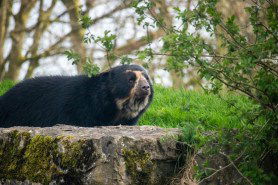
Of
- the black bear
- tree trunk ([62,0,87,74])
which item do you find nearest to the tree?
tree trunk ([62,0,87,74])

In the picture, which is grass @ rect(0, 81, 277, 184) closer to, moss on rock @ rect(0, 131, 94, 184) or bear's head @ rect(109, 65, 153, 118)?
bear's head @ rect(109, 65, 153, 118)

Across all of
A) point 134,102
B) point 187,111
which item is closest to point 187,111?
point 187,111

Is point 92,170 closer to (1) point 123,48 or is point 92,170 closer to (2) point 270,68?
(2) point 270,68

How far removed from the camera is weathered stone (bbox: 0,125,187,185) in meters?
5.34

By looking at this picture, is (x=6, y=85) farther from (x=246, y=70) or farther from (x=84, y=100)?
(x=246, y=70)

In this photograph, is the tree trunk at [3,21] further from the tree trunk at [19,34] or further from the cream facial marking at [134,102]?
the cream facial marking at [134,102]

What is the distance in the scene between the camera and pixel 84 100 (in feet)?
30.2

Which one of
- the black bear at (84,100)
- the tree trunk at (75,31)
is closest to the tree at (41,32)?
the tree trunk at (75,31)

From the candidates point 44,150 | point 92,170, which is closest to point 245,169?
point 92,170

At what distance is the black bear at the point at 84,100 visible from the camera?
30.0ft

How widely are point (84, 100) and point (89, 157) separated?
12.8 feet

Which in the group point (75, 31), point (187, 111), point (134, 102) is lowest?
point (187, 111)

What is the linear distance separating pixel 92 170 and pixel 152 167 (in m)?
0.56

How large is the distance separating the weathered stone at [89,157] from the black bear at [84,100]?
3.16 m
